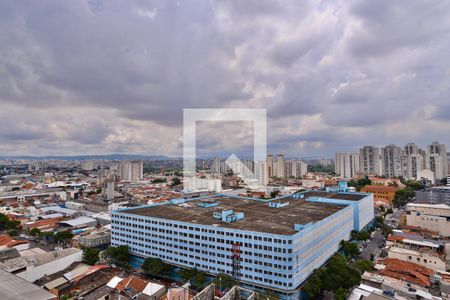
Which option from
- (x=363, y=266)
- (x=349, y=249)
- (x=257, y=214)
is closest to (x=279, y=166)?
(x=349, y=249)

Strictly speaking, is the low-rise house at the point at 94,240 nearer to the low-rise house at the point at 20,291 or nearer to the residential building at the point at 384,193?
the low-rise house at the point at 20,291

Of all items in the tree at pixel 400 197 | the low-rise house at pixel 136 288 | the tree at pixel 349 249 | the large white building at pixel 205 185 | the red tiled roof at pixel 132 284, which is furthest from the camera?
the large white building at pixel 205 185

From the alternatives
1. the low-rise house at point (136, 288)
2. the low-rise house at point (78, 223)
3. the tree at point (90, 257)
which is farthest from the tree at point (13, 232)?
the low-rise house at point (136, 288)

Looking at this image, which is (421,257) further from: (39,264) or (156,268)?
(39,264)

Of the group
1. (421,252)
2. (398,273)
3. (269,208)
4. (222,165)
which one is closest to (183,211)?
(269,208)

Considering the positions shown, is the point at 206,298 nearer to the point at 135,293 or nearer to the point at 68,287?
the point at 135,293

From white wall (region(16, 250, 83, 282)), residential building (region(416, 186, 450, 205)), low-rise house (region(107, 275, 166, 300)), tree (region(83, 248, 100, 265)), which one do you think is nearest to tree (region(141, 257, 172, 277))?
low-rise house (region(107, 275, 166, 300))

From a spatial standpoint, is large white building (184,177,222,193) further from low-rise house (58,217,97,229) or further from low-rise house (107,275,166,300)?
low-rise house (107,275,166,300)
